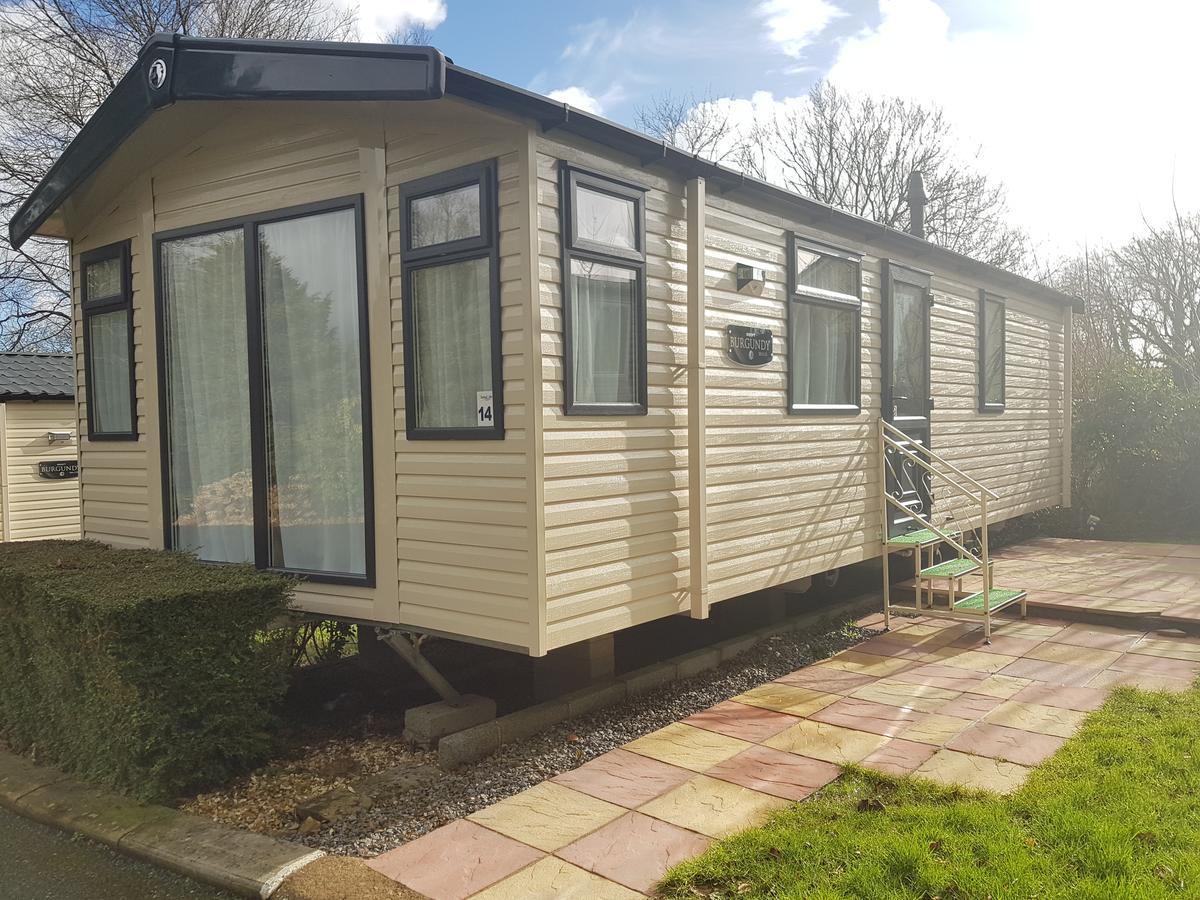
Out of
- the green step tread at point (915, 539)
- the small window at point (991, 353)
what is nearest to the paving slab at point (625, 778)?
the green step tread at point (915, 539)

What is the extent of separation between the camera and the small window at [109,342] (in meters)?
5.80

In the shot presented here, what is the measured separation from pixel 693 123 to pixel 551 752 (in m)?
22.5

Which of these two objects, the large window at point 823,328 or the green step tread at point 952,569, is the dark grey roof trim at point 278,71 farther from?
the green step tread at point 952,569

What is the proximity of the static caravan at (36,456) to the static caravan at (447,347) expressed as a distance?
574cm

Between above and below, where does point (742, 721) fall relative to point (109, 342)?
below

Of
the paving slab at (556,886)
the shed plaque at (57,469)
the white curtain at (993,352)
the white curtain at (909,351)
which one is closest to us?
the paving slab at (556,886)

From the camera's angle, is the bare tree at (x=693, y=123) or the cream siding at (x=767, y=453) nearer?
the cream siding at (x=767, y=453)

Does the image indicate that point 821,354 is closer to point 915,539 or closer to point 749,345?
point 749,345

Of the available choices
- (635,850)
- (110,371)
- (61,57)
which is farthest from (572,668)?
(61,57)

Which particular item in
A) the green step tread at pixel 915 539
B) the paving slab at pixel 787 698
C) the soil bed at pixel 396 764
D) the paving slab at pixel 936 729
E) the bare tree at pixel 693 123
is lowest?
the soil bed at pixel 396 764

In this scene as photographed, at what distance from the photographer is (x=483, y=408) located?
4090 mm

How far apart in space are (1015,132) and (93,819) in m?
20.3

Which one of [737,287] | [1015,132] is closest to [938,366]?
[737,287]

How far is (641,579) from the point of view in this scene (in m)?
4.55
